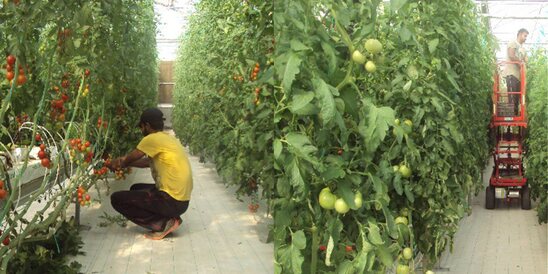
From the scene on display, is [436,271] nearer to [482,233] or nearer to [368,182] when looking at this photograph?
[482,233]

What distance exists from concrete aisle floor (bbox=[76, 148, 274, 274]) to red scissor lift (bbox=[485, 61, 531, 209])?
71.2 inches

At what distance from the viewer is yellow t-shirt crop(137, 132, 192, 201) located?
4645mm

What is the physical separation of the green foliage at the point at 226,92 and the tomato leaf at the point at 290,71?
0.93 m

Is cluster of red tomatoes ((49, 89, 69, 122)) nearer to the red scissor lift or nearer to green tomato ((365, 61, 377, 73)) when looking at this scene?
green tomato ((365, 61, 377, 73))

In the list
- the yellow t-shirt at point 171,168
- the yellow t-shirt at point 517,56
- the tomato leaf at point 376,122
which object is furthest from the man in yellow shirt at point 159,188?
the tomato leaf at point 376,122

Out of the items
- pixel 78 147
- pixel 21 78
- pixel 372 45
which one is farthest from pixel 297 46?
pixel 78 147

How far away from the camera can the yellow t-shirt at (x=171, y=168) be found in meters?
A: 4.64

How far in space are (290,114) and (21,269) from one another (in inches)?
83.0

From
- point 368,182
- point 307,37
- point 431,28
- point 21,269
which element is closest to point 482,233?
point 431,28

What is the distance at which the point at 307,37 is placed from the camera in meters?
1.65

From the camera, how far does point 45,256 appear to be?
145 inches

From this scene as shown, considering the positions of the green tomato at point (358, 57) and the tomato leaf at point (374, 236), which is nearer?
the green tomato at point (358, 57)

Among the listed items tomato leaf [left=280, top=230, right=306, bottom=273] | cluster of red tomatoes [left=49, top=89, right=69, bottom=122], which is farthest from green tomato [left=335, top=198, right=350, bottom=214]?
cluster of red tomatoes [left=49, top=89, right=69, bottom=122]

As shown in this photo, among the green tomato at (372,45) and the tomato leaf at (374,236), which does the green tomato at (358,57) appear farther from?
the tomato leaf at (374,236)
